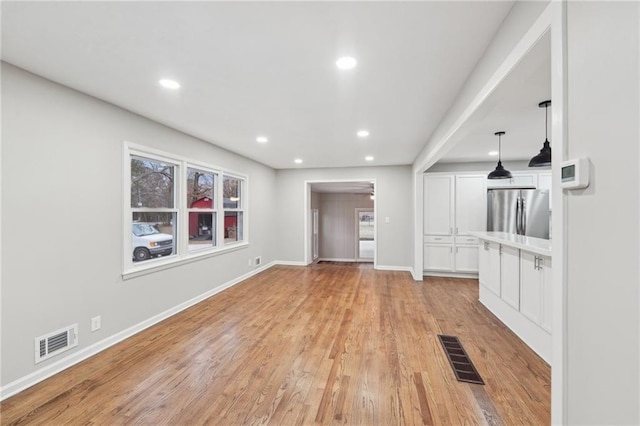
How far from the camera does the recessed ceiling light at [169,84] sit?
2428mm

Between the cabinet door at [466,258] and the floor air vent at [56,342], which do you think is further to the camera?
the cabinet door at [466,258]

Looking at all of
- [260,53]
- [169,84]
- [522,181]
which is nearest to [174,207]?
[169,84]

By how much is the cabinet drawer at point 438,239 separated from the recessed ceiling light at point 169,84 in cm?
531

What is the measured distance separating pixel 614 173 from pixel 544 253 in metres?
2.04

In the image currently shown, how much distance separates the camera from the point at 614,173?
2.80 feet

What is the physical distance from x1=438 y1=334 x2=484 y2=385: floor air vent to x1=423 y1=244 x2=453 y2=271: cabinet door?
10.1 ft

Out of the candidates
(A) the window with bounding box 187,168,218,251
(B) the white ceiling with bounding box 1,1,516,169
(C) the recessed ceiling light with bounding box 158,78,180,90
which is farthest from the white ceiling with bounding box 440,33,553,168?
(A) the window with bounding box 187,168,218,251

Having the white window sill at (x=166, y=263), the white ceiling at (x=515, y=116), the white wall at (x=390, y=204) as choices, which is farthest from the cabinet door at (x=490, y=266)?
the white window sill at (x=166, y=263)

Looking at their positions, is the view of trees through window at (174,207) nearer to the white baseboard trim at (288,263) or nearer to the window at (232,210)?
the window at (232,210)

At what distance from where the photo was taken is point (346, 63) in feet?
6.96

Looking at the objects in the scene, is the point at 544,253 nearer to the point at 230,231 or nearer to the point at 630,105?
the point at 630,105

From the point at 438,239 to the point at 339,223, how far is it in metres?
4.92

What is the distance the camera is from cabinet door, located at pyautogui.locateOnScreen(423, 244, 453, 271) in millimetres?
5938

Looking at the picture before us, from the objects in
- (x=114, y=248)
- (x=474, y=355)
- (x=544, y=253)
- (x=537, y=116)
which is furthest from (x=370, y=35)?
(x=114, y=248)
